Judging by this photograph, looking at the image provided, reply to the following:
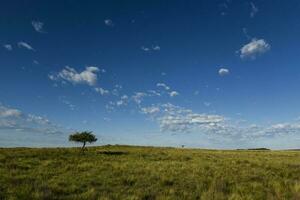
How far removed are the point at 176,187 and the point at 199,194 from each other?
199cm

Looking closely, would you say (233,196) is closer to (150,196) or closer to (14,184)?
(150,196)

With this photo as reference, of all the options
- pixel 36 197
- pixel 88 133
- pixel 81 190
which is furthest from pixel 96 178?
pixel 88 133

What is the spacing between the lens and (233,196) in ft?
46.4

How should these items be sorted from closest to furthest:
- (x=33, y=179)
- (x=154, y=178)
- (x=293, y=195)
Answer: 1. (x=293, y=195)
2. (x=33, y=179)
3. (x=154, y=178)

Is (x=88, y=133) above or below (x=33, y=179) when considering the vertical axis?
above

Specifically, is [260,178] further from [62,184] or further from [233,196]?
[62,184]

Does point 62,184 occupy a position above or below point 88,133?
below

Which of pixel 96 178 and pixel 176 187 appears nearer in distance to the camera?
pixel 176 187

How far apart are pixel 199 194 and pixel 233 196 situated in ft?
5.11

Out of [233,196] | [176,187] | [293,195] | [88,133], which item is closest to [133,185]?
[176,187]

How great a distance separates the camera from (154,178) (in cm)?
1981

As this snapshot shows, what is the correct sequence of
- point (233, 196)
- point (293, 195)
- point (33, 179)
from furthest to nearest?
point (33, 179), point (293, 195), point (233, 196)

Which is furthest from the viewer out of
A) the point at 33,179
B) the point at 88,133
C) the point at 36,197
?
the point at 88,133

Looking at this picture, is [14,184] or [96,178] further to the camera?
[96,178]
